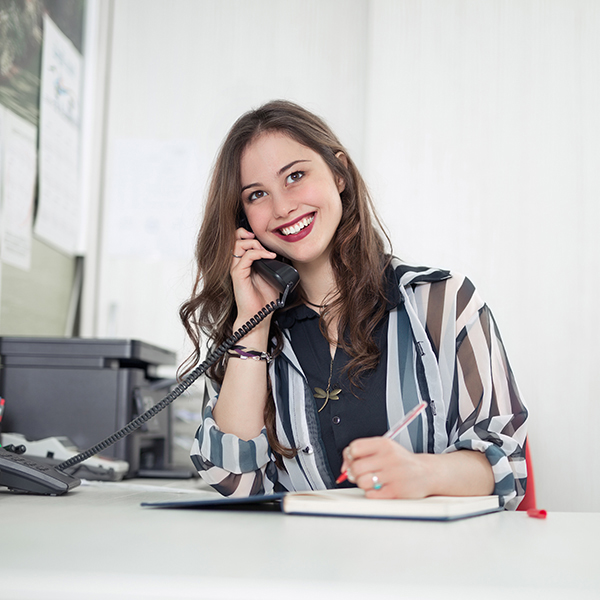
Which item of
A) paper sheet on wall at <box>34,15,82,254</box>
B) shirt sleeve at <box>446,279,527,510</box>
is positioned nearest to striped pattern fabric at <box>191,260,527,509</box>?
shirt sleeve at <box>446,279,527,510</box>

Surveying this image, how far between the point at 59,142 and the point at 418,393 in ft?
5.84

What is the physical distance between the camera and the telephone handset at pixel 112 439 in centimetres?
92

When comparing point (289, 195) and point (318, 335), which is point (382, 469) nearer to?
point (318, 335)

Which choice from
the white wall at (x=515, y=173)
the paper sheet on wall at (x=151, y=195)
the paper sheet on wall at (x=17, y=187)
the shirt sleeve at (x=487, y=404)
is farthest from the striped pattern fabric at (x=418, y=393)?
the paper sheet on wall at (x=151, y=195)

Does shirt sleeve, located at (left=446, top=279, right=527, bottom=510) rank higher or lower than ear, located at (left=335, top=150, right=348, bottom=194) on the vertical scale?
lower

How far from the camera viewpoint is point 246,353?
4.11ft

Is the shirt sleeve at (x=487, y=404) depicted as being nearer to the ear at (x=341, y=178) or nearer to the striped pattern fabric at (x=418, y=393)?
the striped pattern fabric at (x=418, y=393)

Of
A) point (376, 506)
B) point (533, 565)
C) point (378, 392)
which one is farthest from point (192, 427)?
point (533, 565)

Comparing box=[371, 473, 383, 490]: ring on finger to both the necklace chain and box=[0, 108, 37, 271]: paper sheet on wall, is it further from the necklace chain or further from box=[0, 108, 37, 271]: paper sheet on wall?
box=[0, 108, 37, 271]: paper sheet on wall

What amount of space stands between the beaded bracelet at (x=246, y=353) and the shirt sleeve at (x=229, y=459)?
140mm

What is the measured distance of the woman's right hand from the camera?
130 cm

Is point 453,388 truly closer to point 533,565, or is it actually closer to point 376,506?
point 376,506

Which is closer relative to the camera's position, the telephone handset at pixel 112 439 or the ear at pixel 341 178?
the telephone handset at pixel 112 439

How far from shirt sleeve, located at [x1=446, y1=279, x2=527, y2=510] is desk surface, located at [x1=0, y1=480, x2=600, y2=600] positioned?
290 mm
